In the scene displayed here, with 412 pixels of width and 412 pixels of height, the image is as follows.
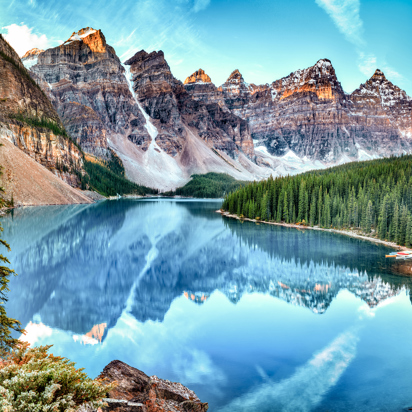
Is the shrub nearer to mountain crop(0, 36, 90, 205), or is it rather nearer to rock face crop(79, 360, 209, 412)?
rock face crop(79, 360, 209, 412)

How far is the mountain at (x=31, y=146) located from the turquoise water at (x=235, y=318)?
4074 centimetres

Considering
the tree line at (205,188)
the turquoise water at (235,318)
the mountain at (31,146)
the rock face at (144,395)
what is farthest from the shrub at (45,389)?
the tree line at (205,188)

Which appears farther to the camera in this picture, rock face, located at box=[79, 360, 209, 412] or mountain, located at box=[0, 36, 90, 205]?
mountain, located at box=[0, 36, 90, 205]

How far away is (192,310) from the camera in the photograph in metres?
18.4

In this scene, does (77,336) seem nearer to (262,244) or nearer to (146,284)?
(146,284)

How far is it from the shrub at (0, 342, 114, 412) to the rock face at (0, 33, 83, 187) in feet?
303

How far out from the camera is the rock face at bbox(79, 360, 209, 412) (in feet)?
22.1

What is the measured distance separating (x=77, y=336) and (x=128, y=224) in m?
42.5

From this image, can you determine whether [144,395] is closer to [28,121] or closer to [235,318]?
[235,318]

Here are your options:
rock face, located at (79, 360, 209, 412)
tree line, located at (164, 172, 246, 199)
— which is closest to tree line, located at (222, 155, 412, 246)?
rock face, located at (79, 360, 209, 412)

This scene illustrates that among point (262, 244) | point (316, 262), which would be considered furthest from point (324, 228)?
point (316, 262)

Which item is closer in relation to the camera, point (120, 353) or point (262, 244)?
point (120, 353)

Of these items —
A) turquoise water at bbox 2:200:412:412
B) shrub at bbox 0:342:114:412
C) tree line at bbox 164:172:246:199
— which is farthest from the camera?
tree line at bbox 164:172:246:199

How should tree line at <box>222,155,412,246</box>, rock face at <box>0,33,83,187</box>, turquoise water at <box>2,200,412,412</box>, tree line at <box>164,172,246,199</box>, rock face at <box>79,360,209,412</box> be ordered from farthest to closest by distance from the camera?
1. tree line at <box>164,172,246,199</box>
2. rock face at <box>0,33,83,187</box>
3. tree line at <box>222,155,412,246</box>
4. turquoise water at <box>2,200,412,412</box>
5. rock face at <box>79,360,209,412</box>
